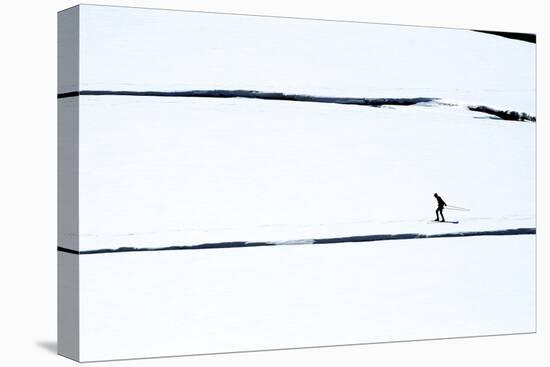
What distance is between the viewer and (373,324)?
8562 mm

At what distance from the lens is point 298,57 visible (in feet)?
27.3

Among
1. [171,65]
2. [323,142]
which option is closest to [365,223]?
[323,142]

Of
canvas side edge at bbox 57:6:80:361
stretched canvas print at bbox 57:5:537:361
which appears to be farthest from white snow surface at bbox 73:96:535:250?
canvas side edge at bbox 57:6:80:361

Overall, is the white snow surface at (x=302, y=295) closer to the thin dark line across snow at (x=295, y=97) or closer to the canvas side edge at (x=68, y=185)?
the canvas side edge at (x=68, y=185)

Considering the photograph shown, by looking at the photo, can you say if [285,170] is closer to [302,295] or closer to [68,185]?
[302,295]

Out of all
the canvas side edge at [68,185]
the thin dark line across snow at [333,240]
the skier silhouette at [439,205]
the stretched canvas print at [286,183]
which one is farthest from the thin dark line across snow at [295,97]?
the thin dark line across snow at [333,240]

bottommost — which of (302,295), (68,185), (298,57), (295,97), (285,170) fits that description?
(302,295)

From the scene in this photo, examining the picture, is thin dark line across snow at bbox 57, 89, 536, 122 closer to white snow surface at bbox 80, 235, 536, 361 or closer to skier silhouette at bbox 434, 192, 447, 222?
skier silhouette at bbox 434, 192, 447, 222

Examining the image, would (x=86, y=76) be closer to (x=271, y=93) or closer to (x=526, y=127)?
(x=271, y=93)

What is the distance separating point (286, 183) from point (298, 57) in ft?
2.71

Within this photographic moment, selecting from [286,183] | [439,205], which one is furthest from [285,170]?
[439,205]

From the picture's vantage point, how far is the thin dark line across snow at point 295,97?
781 centimetres

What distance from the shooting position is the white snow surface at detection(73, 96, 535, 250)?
7.77m

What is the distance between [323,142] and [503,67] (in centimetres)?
155
